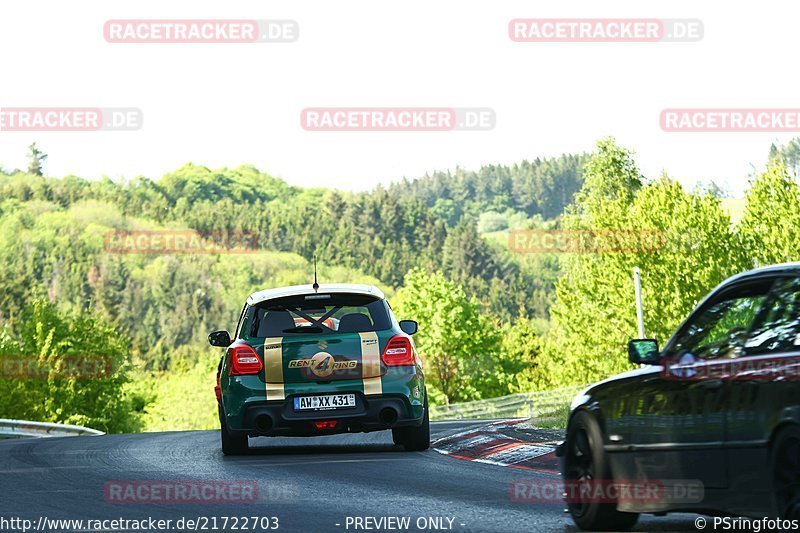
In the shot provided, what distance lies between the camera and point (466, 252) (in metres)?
191

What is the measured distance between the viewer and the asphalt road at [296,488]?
890 cm

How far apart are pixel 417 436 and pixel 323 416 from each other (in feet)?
4.71

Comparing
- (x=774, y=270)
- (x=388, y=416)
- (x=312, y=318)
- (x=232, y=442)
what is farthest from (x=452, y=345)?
(x=774, y=270)

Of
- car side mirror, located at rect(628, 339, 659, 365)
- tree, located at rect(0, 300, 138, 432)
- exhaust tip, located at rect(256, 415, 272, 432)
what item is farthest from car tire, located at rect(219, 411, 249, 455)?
tree, located at rect(0, 300, 138, 432)

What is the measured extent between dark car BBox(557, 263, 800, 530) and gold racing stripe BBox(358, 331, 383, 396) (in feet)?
19.7

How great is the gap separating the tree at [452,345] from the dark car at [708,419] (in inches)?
2843

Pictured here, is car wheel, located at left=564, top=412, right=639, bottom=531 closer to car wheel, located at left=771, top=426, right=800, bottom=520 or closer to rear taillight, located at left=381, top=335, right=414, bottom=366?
car wheel, located at left=771, top=426, right=800, bottom=520

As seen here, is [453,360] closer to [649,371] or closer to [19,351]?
[19,351]

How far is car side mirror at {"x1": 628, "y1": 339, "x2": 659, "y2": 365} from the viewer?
775 centimetres

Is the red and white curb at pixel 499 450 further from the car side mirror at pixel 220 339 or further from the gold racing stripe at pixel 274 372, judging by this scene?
the car side mirror at pixel 220 339

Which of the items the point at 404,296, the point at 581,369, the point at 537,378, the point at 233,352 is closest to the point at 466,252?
the point at 537,378

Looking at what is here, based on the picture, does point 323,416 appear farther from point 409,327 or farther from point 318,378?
point 409,327

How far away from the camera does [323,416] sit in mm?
14414

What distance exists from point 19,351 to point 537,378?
38.0 m
